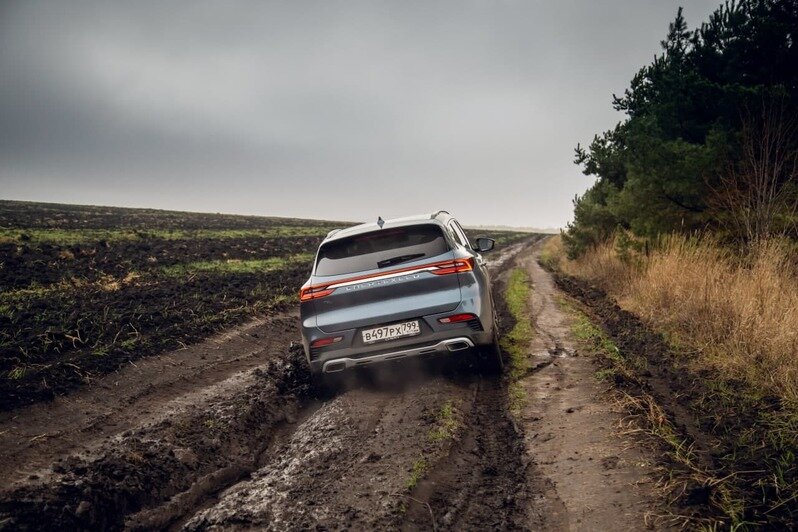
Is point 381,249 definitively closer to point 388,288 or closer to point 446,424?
point 388,288

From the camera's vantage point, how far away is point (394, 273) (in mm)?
4934

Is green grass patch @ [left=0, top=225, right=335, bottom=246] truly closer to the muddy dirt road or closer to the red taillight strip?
the muddy dirt road

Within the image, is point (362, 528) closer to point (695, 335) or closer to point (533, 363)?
point (533, 363)

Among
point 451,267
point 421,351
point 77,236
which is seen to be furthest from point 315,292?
point 77,236

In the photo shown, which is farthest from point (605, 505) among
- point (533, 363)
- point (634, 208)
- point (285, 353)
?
point (634, 208)

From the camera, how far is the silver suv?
15.9ft

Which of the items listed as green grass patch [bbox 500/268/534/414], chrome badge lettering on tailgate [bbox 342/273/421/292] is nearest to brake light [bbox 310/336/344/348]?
chrome badge lettering on tailgate [bbox 342/273/421/292]

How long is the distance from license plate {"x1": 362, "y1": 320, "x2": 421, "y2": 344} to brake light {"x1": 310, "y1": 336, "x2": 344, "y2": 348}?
10.9 inches

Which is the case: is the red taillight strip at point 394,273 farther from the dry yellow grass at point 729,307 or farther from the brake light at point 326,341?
the dry yellow grass at point 729,307

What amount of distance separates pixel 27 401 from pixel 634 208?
11.0 meters

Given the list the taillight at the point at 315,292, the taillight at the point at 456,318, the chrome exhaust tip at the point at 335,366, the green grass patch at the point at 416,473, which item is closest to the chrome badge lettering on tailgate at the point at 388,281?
the taillight at the point at 315,292

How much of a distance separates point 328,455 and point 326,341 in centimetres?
141

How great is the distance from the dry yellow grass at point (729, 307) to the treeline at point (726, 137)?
0.68 metres

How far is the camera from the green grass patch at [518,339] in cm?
498
